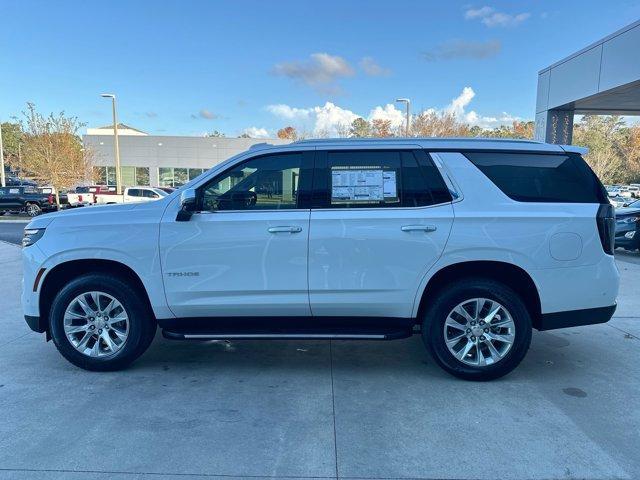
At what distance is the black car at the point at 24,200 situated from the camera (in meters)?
22.5

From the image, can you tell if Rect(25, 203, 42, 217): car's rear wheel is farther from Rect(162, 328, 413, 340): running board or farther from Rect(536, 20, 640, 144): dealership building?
Rect(162, 328, 413, 340): running board

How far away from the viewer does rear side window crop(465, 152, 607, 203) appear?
4.03 meters

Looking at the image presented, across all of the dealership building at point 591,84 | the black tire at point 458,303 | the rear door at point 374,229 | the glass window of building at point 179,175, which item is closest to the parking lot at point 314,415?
the black tire at point 458,303

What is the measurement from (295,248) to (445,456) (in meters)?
1.90

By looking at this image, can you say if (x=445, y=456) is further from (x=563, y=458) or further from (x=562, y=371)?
(x=562, y=371)

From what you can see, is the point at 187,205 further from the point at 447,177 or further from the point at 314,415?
the point at 447,177

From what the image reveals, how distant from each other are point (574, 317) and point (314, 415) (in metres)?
2.36

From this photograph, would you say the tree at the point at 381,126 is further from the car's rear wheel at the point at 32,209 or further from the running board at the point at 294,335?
the running board at the point at 294,335

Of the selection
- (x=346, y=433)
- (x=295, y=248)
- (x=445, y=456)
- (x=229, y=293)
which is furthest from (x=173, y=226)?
(x=445, y=456)

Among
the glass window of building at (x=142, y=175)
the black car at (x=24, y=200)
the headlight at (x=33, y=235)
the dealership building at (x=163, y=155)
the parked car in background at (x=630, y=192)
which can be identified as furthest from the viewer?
the glass window of building at (x=142, y=175)

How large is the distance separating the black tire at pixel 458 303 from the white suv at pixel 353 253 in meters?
0.01

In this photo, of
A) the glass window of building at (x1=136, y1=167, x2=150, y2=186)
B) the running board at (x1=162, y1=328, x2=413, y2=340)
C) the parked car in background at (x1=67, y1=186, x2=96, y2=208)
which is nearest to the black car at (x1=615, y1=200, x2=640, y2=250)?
the running board at (x1=162, y1=328, x2=413, y2=340)

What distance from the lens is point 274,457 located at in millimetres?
2941

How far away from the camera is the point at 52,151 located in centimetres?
2633
